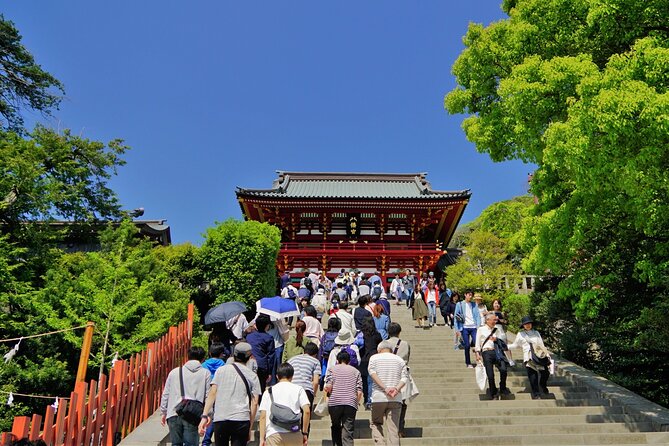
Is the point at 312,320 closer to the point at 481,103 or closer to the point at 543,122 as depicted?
the point at 543,122

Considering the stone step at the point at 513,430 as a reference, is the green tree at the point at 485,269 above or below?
above

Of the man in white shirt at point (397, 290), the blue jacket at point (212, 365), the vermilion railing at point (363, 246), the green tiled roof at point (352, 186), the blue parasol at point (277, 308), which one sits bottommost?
the blue jacket at point (212, 365)

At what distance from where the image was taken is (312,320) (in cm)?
754

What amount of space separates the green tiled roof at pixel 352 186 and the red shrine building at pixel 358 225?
0.16m

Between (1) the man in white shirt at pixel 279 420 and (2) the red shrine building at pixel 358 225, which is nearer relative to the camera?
(1) the man in white shirt at pixel 279 420

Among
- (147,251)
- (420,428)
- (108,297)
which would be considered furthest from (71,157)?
(420,428)

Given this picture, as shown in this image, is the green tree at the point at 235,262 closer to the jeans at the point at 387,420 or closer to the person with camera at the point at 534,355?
the person with camera at the point at 534,355

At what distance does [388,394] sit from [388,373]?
0.72 feet

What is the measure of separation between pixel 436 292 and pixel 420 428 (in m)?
8.17

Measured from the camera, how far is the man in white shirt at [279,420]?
158 inches

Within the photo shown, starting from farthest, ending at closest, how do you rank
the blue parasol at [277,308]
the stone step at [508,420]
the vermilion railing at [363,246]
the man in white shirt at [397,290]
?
the vermilion railing at [363,246], the man in white shirt at [397,290], the blue parasol at [277,308], the stone step at [508,420]

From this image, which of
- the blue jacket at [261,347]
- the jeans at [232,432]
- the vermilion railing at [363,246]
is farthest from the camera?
the vermilion railing at [363,246]

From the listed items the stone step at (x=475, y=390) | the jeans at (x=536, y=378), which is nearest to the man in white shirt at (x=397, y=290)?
the stone step at (x=475, y=390)

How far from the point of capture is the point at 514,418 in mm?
6527
